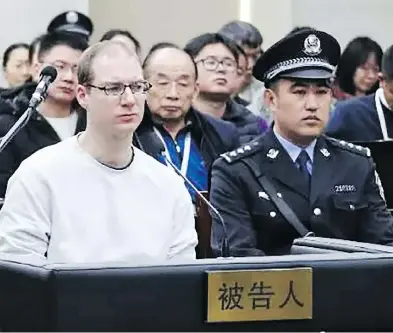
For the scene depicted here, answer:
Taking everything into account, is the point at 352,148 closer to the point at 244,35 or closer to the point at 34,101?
the point at 34,101

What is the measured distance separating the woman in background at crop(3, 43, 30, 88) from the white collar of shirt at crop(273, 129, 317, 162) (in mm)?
3153

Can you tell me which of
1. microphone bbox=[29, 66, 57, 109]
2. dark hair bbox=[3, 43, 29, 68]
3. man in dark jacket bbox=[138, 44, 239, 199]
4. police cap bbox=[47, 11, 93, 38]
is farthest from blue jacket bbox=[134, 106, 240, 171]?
dark hair bbox=[3, 43, 29, 68]

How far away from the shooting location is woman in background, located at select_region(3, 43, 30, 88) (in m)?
6.76

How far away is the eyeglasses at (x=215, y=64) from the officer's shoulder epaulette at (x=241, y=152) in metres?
1.62

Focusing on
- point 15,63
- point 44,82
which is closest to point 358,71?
point 15,63

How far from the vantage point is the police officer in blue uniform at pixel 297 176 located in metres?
3.59

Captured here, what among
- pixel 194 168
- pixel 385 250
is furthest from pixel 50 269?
pixel 194 168

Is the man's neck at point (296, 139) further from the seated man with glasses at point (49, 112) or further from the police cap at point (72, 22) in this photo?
the police cap at point (72, 22)

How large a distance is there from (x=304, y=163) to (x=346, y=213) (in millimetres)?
203

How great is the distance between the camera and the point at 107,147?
3000 millimetres

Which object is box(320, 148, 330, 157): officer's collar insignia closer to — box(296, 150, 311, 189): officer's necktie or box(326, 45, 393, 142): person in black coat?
box(296, 150, 311, 189): officer's necktie

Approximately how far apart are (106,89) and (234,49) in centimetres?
252

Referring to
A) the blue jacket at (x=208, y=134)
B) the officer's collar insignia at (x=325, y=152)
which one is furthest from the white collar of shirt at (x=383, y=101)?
the officer's collar insignia at (x=325, y=152)

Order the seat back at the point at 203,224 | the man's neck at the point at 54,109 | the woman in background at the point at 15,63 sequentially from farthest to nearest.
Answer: the woman in background at the point at 15,63, the man's neck at the point at 54,109, the seat back at the point at 203,224
